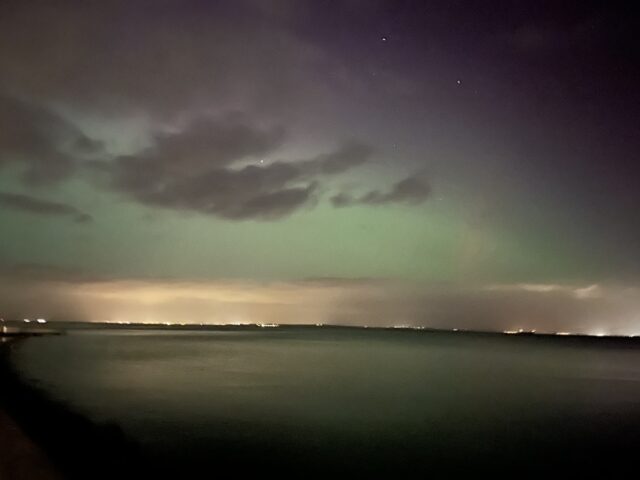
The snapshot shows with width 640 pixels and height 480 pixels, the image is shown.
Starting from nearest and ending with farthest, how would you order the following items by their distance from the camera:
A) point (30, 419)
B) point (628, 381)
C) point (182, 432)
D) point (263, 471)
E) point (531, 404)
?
1. point (263, 471)
2. point (30, 419)
3. point (182, 432)
4. point (531, 404)
5. point (628, 381)

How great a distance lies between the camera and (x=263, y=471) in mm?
18391

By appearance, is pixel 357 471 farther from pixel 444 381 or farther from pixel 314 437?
pixel 444 381

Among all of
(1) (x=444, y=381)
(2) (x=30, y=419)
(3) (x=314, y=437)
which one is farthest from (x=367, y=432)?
(1) (x=444, y=381)

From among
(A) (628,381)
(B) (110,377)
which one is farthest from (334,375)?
(A) (628,381)

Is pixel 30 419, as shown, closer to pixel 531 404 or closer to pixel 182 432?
pixel 182 432

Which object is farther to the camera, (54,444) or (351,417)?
(351,417)

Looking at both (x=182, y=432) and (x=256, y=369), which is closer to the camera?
(x=182, y=432)

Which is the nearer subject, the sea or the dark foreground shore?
the dark foreground shore

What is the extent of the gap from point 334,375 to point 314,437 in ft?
84.8

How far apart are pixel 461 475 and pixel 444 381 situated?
28.3 m

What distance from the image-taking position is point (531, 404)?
1430 inches

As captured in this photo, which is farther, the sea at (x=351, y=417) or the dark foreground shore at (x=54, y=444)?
the sea at (x=351, y=417)

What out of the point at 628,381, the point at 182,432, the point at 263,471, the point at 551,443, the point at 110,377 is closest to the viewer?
the point at 263,471

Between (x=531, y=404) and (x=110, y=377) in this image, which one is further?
(x=110, y=377)
